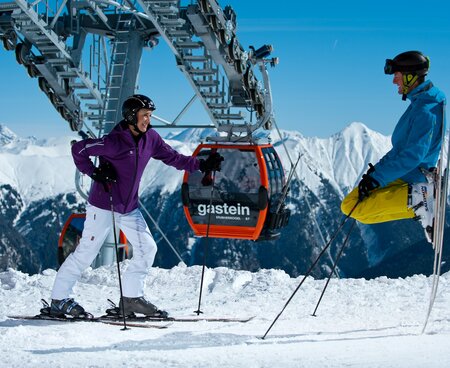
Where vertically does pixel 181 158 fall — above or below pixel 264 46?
below

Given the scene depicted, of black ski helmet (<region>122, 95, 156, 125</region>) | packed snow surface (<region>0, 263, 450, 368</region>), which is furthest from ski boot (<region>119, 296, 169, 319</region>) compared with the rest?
black ski helmet (<region>122, 95, 156, 125</region>)

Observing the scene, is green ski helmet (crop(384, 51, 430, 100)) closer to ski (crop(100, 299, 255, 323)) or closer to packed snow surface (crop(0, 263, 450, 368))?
A: packed snow surface (crop(0, 263, 450, 368))

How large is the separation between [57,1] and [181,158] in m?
7.23

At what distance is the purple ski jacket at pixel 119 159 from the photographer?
6.75 metres

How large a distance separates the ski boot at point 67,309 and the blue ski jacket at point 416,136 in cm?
311

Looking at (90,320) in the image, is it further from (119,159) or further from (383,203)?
Answer: (383,203)

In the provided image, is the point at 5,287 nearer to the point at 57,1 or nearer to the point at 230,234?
the point at 230,234

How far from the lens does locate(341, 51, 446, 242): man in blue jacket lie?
586cm

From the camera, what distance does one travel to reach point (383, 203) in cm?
622

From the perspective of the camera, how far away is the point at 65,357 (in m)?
4.87

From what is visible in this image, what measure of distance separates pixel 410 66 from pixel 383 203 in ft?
3.94

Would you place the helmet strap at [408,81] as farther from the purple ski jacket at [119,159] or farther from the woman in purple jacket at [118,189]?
the purple ski jacket at [119,159]

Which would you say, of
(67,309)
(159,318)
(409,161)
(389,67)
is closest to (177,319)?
(159,318)

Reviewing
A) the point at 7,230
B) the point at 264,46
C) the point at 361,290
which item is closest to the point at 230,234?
the point at 361,290
